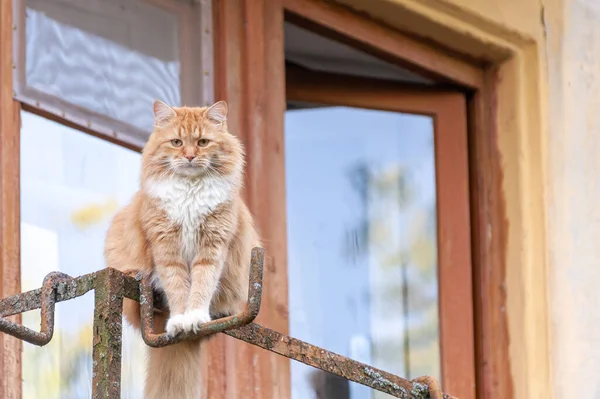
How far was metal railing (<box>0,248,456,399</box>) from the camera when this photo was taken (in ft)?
7.07

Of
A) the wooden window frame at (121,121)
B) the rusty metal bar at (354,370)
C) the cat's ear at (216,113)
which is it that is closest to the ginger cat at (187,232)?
the cat's ear at (216,113)

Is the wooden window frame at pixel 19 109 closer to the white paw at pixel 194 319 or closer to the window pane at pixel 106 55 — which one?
the window pane at pixel 106 55

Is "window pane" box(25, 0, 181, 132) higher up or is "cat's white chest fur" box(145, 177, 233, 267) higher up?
"window pane" box(25, 0, 181, 132)

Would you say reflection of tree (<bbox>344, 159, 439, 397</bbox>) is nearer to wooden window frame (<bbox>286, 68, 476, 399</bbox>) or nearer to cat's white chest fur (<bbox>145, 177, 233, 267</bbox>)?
wooden window frame (<bbox>286, 68, 476, 399</bbox>)

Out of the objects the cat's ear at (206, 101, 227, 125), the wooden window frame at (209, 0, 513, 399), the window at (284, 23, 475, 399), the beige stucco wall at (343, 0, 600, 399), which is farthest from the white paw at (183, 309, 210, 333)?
the beige stucco wall at (343, 0, 600, 399)

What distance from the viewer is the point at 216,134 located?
314 cm

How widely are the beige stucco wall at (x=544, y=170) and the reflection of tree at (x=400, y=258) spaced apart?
1.17ft

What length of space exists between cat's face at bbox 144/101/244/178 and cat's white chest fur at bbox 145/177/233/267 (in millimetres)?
32

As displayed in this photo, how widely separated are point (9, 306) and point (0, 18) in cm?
139

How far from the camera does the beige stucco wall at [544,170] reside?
4488 millimetres

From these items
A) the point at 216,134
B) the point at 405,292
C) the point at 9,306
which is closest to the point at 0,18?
the point at 216,134

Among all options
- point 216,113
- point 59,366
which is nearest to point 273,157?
point 216,113

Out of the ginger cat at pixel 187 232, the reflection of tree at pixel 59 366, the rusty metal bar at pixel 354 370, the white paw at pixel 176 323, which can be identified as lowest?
the reflection of tree at pixel 59 366

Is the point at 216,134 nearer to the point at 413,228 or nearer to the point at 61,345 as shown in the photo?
the point at 61,345
